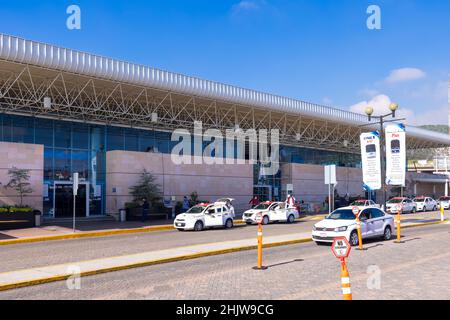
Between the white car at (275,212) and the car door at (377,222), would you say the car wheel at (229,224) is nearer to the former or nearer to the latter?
the white car at (275,212)

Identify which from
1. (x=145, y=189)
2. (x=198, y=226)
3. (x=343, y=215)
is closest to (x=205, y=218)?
(x=198, y=226)

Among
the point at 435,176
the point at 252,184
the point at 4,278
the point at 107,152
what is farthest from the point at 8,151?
the point at 435,176

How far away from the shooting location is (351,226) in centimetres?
1755

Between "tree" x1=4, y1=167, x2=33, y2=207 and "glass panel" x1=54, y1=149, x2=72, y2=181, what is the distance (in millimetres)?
4019

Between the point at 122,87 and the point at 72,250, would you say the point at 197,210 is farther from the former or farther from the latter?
the point at 72,250

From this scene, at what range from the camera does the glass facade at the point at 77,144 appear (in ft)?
104

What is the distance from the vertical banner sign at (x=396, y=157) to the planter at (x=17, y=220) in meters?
20.5

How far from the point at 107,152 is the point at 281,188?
21.5m

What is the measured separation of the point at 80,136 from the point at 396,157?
21709mm

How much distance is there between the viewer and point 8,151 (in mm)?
28406

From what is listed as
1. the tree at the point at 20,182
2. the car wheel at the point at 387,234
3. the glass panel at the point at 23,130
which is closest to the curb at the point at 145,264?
the car wheel at the point at 387,234

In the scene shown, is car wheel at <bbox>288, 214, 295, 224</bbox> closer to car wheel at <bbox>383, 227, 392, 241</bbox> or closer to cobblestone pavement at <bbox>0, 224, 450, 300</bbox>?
car wheel at <bbox>383, 227, 392, 241</bbox>

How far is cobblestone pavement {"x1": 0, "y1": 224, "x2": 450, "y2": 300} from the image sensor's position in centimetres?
967
